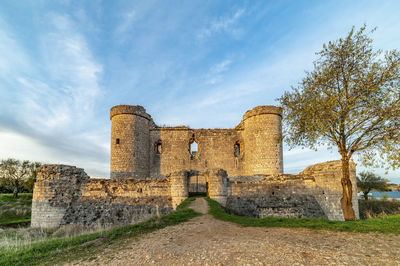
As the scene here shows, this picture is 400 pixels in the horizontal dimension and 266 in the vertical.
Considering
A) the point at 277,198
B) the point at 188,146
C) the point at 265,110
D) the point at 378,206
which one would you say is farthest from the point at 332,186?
the point at 188,146

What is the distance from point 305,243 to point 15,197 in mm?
37508

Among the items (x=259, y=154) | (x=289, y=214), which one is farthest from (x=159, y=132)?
(x=289, y=214)

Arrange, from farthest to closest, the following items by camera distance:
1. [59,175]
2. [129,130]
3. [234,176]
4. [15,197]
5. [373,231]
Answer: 1. [15,197]
2. [234,176]
3. [129,130]
4. [59,175]
5. [373,231]

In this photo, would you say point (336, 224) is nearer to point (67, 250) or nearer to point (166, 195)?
point (67, 250)

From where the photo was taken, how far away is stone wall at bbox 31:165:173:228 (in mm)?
13453

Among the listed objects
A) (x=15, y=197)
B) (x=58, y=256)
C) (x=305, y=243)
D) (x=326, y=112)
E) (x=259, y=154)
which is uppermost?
(x=326, y=112)

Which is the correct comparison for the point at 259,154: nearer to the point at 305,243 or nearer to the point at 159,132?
the point at 159,132

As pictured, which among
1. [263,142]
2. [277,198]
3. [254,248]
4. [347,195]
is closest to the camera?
[254,248]

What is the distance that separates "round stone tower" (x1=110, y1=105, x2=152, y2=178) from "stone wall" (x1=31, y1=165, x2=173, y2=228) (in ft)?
16.4

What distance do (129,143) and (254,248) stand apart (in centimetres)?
1744

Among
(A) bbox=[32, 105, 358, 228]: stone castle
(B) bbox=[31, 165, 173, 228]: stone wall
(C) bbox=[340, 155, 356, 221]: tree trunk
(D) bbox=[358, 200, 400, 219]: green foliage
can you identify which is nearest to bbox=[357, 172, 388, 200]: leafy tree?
(D) bbox=[358, 200, 400, 219]: green foliage

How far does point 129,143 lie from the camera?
2022cm

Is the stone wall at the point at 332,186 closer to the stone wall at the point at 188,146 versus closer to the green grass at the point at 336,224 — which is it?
the stone wall at the point at 188,146

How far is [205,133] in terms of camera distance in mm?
23281
